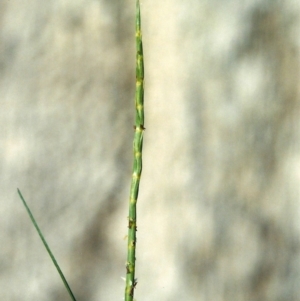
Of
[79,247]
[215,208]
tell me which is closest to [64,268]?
[79,247]

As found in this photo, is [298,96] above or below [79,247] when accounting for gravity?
above

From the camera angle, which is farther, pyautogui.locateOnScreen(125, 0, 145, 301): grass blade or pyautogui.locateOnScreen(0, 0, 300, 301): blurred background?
pyautogui.locateOnScreen(0, 0, 300, 301): blurred background

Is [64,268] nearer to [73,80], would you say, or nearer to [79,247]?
[79,247]

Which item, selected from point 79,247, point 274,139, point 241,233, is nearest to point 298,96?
point 274,139

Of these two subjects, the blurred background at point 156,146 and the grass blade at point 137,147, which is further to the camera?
the blurred background at point 156,146

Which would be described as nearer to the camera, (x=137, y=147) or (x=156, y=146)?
(x=137, y=147)

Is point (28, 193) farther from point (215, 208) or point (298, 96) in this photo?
point (298, 96)
